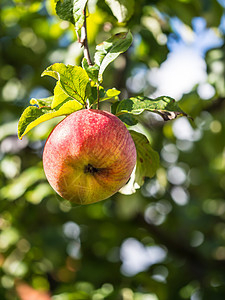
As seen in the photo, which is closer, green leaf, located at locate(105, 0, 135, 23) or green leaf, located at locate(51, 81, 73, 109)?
green leaf, located at locate(51, 81, 73, 109)

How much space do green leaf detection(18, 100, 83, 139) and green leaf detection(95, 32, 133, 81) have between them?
111 millimetres

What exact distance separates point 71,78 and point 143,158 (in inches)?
14.0

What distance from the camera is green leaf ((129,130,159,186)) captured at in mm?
1146

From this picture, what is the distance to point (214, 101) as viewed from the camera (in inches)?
91.1

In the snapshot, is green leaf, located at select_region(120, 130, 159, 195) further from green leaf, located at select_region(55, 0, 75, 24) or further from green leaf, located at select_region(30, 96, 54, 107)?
green leaf, located at select_region(55, 0, 75, 24)

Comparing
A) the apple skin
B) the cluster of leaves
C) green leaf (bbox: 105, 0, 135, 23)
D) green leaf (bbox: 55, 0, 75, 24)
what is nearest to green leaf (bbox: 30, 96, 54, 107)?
the cluster of leaves

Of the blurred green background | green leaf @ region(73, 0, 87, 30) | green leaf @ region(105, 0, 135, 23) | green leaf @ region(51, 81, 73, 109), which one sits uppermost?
green leaf @ region(73, 0, 87, 30)

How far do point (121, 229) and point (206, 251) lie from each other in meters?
0.66

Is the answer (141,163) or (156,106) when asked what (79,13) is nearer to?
(156,106)

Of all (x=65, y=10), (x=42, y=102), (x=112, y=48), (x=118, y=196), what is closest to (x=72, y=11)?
(x=65, y=10)

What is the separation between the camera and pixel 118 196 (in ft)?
7.97

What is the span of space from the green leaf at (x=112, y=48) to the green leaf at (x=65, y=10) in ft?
0.38

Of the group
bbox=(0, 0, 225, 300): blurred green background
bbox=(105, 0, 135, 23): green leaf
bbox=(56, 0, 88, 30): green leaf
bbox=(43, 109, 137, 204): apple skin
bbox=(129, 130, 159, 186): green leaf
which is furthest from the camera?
bbox=(0, 0, 225, 300): blurred green background

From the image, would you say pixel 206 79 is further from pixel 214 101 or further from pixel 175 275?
pixel 175 275
